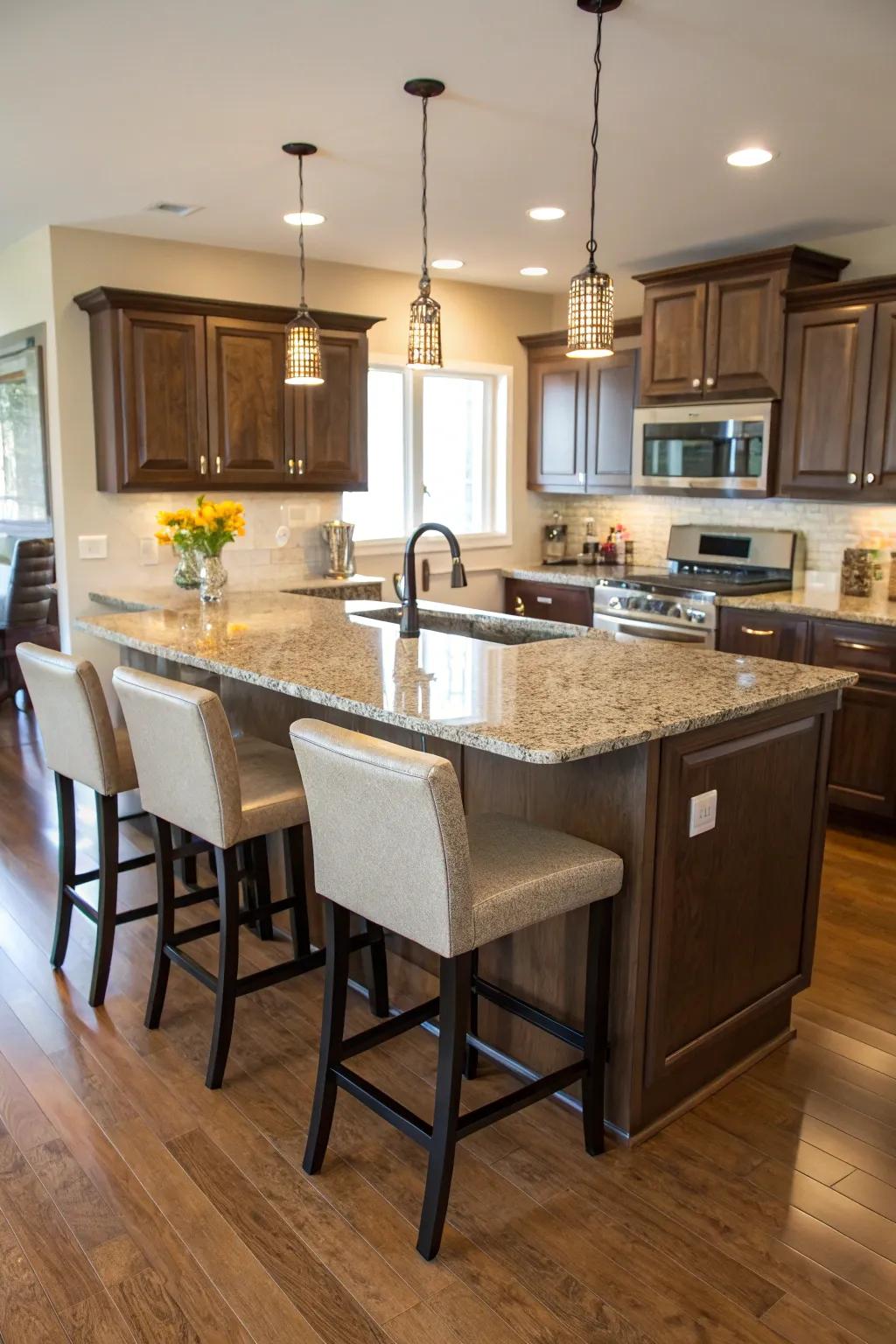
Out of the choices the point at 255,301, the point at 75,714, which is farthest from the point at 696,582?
the point at 75,714

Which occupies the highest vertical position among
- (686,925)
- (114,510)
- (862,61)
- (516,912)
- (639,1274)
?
(862,61)

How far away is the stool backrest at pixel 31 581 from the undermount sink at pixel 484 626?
2045 millimetres

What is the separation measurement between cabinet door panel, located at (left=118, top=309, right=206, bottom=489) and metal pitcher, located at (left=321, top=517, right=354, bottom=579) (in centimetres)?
90

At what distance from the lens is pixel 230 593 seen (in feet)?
15.3

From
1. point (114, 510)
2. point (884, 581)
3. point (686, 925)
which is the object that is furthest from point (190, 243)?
point (686, 925)

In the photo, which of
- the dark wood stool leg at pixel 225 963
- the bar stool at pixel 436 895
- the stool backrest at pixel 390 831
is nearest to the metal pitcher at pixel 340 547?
the dark wood stool leg at pixel 225 963

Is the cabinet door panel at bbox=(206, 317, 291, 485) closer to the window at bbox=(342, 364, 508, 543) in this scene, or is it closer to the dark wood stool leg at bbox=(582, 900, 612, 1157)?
the window at bbox=(342, 364, 508, 543)

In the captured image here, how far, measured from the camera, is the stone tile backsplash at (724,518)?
198 inches

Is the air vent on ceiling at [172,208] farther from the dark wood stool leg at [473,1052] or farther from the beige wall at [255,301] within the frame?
the dark wood stool leg at [473,1052]

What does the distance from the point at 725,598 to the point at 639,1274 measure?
3440mm

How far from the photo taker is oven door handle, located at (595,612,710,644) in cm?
500

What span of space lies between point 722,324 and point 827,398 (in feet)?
2.23

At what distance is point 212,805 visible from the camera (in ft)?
7.91

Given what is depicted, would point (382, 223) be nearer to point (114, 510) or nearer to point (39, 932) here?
point (114, 510)
